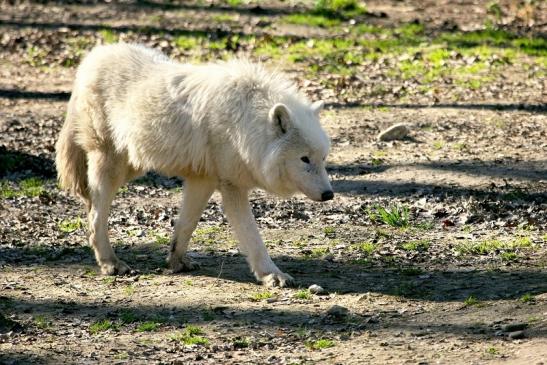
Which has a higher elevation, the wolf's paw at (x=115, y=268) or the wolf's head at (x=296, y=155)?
the wolf's head at (x=296, y=155)

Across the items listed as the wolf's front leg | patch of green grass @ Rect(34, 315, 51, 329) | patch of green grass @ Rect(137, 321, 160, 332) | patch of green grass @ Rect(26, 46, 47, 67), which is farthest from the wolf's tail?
patch of green grass @ Rect(26, 46, 47, 67)

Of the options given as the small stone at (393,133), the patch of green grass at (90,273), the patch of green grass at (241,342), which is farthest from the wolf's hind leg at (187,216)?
the small stone at (393,133)

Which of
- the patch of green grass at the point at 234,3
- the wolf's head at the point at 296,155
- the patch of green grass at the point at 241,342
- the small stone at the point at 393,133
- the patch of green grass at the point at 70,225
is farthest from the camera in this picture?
the patch of green grass at the point at 234,3

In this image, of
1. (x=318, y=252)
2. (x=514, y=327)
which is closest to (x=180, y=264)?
(x=318, y=252)

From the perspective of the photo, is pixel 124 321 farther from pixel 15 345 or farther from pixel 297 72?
pixel 297 72

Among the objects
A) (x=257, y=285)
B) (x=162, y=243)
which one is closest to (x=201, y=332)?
(x=257, y=285)

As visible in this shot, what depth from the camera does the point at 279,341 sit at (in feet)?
23.2

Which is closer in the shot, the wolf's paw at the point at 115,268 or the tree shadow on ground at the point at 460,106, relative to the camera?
the wolf's paw at the point at 115,268

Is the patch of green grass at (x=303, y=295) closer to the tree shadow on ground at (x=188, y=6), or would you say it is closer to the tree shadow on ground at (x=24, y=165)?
the tree shadow on ground at (x=24, y=165)

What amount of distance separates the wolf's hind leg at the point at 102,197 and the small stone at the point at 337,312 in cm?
222

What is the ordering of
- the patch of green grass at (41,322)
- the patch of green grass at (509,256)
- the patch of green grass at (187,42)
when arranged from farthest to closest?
the patch of green grass at (187,42) < the patch of green grass at (509,256) < the patch of green grass at (41,322)

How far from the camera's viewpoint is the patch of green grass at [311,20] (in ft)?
65.8

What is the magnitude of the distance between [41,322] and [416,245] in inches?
136

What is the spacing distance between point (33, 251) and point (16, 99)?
6951 mm
